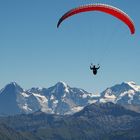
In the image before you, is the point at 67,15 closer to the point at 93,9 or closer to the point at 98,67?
the point at 93,9

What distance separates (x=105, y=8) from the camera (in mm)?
61781

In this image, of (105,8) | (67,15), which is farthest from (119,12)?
(67,15)

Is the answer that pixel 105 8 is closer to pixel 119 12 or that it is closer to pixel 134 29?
pixel 119 12

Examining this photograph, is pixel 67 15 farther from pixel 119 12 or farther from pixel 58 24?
Answer: pixel 119 12

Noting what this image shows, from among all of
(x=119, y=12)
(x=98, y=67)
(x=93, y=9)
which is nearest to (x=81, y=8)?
(x=93, y=9)

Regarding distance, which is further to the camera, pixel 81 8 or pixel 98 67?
pixel 98 67

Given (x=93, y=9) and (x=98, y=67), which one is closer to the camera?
(x=93, y=9)

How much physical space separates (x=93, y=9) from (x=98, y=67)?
1137cm

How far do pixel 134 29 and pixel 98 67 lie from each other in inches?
365

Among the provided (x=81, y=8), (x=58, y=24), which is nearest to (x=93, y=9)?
(x=81, y=8)

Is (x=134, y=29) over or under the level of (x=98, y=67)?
over

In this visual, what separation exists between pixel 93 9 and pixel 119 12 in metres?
4.10

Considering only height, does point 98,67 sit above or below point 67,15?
below

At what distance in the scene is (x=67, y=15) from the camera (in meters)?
65.5
